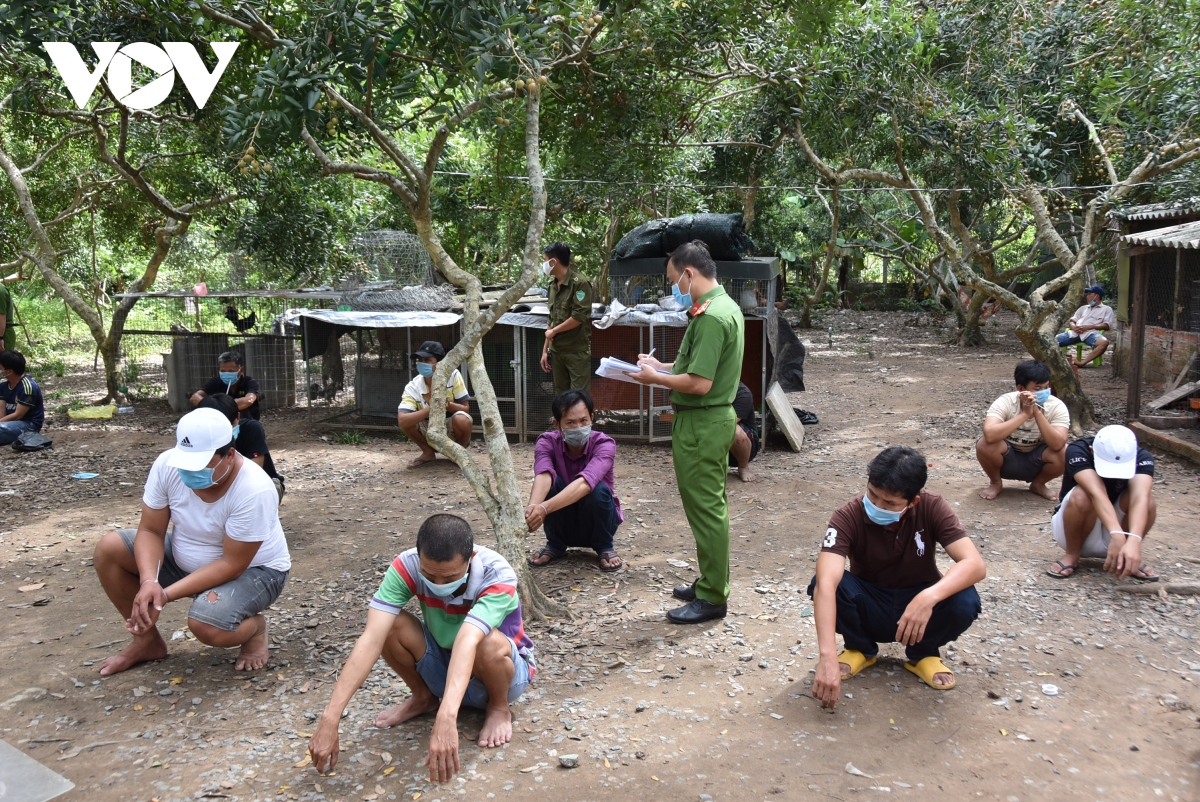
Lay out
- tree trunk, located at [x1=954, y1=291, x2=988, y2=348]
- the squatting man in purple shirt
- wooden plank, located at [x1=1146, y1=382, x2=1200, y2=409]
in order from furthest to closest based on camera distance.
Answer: tree trunk, located at [x1=954, y1=291, x2=988, y2=348] < wooden plank, located at [x1=1146, y1=382, x2=1200, y2=409] < the squatting man in purple shirt

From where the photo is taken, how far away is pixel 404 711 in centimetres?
331

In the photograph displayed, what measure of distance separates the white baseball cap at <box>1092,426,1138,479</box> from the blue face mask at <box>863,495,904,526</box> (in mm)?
1810

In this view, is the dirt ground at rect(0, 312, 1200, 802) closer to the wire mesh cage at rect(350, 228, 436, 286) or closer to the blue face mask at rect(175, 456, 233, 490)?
the blue face mask at rect(175, 456, 233, 490)

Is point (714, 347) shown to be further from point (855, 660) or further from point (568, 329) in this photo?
point (568, 329)

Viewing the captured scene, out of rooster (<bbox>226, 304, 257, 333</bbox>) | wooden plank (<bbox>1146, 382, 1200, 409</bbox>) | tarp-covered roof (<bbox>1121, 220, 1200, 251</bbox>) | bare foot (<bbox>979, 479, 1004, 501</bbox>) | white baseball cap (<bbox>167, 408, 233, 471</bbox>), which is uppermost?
tarp-covered roof (<bbox>1121, 220, 1200, 251</bbox>)

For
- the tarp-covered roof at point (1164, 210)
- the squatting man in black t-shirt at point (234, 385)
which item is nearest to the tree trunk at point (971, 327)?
the tarp-covered roof at point (1164, 210)

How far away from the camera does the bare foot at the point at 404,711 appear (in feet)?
10.8

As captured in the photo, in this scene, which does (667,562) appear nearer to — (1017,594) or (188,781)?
(1017,594)

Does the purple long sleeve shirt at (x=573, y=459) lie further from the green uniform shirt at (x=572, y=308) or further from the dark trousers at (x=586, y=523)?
the green uniform shirt at (x=572, y=308)

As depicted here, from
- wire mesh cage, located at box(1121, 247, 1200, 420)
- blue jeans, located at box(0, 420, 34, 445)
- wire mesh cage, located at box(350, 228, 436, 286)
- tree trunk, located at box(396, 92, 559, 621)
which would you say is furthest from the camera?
wire mesh cage, located at box(350, 228, 436, 286)

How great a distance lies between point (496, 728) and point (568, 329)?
509 centimetres

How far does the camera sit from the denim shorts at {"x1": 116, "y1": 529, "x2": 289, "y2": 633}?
360cm

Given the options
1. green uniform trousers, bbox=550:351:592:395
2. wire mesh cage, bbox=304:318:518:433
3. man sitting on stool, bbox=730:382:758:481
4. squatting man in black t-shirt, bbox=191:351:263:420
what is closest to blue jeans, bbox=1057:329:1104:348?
man sitting on stool, bbox=730:382:758:481

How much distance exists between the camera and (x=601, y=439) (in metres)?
4.88
